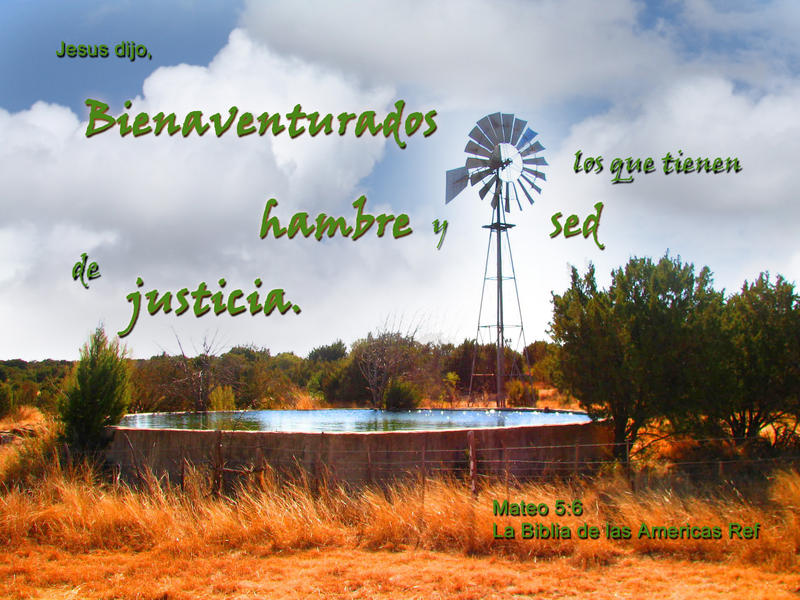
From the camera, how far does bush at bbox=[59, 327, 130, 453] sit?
431 inches

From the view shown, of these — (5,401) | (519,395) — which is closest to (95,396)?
(5,401)

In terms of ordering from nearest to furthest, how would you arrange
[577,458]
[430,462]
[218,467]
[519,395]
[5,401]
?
1. [430,462]
2. [218,467]
3. [577,458]
4. [5,401]
5. [519,395]

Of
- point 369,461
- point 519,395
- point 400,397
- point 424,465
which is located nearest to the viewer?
point 424,465

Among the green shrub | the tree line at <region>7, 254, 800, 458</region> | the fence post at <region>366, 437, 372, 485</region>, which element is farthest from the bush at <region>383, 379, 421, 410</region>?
the fence post at <region>366, 437, 372, 485</region>

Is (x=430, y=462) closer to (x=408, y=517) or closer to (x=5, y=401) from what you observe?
(x=408, y=517)

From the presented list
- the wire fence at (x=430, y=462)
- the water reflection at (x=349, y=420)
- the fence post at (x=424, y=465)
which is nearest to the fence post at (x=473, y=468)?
the wire fence at (x=430, y=462)

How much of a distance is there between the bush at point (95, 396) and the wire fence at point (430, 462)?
228 centimetres

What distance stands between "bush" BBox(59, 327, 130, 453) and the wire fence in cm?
228

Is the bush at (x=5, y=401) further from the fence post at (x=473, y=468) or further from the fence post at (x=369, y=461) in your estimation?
the fence post at (x=473, y=468)

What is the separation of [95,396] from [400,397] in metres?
9.49

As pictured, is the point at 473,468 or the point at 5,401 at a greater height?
the point at 5,401

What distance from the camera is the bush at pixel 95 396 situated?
10945 millimetres

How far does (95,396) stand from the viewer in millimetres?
11156

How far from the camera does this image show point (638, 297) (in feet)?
34.0
